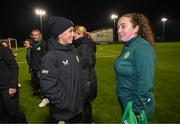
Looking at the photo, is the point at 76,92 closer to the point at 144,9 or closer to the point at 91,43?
the point at 91,43

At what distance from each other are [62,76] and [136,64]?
1.03 m

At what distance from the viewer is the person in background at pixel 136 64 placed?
10.9 ft

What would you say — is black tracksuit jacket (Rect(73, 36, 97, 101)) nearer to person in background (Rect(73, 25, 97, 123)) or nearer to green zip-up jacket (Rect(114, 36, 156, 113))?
person in background (Rect(73, 25, 97, 123))

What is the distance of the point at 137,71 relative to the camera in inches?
134

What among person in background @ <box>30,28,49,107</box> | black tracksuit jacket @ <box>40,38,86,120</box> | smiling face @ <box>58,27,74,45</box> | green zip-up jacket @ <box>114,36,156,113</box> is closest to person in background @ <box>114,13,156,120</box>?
green zip-up jacket @ <box>114,36,156,113</box>

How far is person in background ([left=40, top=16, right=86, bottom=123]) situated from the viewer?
3.64 meters

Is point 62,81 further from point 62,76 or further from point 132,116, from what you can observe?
point 132,116

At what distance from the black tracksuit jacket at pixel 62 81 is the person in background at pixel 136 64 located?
24.3 inches

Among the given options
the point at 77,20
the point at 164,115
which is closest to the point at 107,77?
the point at 164,115

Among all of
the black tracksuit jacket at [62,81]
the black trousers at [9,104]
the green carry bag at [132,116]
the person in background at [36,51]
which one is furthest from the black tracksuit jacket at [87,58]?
the person in background at [36,51]

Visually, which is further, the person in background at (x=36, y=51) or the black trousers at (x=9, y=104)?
the person in background at (x=36, y=51)

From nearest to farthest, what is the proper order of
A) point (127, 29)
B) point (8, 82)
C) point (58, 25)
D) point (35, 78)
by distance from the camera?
point (127, 29) → point (58, 25) → point (8, 82) → point (35, 78)

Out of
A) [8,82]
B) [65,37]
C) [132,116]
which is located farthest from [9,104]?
[132,116]

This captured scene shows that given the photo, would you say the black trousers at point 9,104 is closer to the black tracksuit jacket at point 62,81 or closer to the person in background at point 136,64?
the black tracksuit jacket at point 62,81
